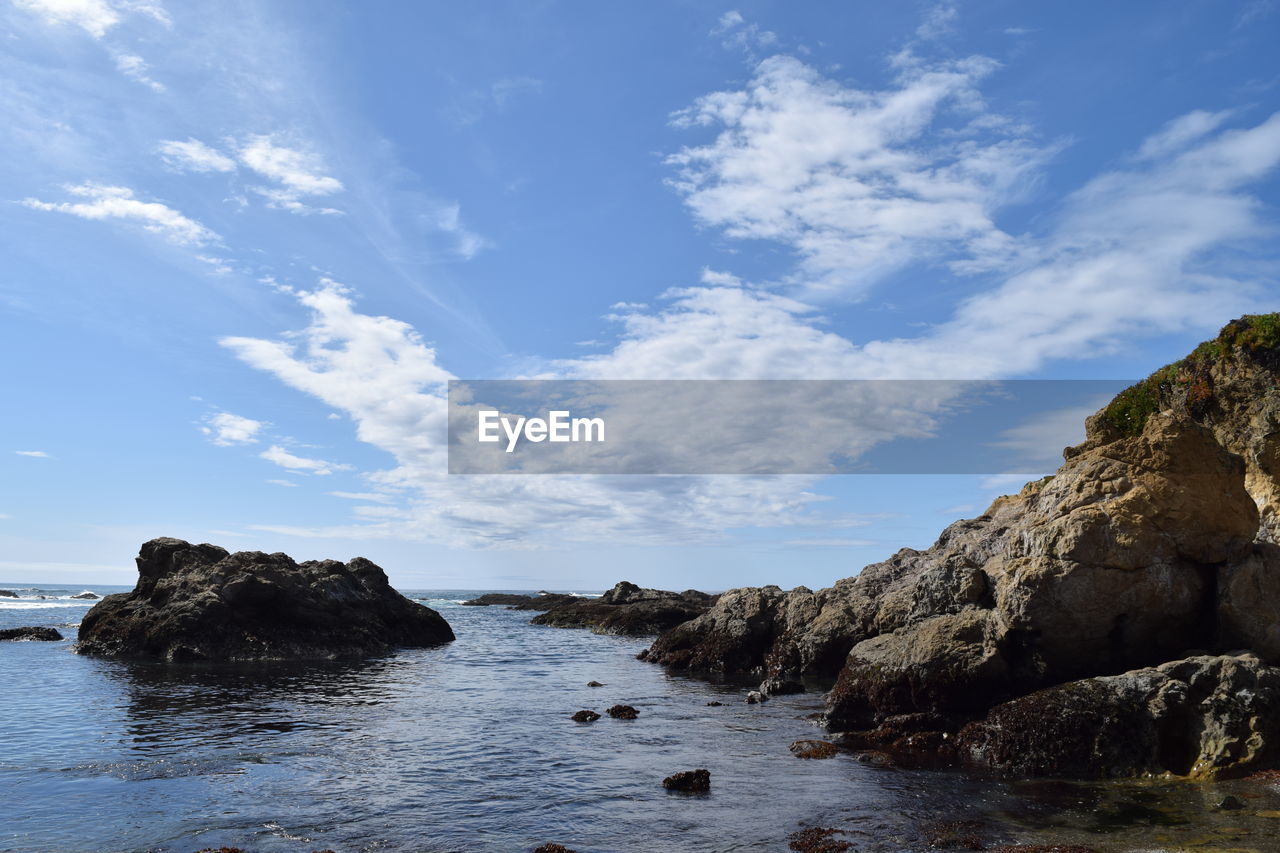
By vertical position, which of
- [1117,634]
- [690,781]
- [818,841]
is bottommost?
[690,781]

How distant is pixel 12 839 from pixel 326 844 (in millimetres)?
5342

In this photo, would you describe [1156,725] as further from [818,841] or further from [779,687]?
[779,687]

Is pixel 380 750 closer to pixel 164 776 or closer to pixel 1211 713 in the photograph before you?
pixel 164 776

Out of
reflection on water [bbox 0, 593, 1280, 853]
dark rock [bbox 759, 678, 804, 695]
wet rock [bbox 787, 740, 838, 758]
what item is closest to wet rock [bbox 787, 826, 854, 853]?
reflection on water [bbox 0, 593, 1280, 853]

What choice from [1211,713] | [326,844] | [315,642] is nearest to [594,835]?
[326,844]

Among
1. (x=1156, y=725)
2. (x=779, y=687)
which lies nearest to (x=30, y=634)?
(x=779, y=687)

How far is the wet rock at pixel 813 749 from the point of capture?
18984mm

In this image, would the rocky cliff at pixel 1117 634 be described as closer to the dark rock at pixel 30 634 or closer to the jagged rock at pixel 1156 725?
the jagged rock at pixel 1156 725

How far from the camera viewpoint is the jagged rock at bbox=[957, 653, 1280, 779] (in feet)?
49.8

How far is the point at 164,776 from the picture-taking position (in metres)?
17.0

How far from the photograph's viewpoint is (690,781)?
53.6 ft

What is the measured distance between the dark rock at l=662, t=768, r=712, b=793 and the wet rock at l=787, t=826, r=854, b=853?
10.8 feet

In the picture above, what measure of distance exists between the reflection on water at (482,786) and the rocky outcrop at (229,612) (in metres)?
9.18

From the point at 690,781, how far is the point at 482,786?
4544 mm
